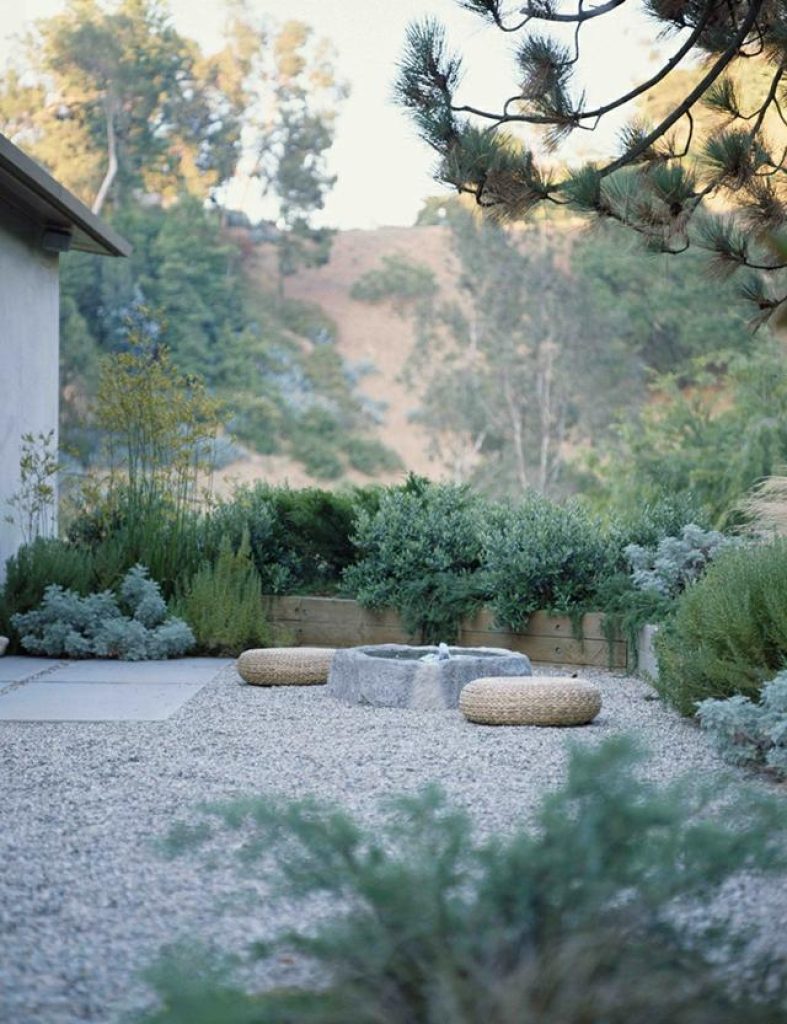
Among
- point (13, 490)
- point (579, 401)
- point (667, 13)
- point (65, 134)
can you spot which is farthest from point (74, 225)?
point (65, 134)


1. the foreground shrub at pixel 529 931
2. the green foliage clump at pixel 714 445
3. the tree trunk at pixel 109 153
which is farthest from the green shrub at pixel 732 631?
the tree trunk at pixel 109 153

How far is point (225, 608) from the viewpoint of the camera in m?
8.04

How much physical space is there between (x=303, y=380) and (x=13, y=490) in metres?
22.7

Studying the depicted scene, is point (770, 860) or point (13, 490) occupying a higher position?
point (13, 490)

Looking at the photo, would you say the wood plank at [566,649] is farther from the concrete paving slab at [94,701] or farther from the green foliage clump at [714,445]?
the green foliage clump at [714,445]

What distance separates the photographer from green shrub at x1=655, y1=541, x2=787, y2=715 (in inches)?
193

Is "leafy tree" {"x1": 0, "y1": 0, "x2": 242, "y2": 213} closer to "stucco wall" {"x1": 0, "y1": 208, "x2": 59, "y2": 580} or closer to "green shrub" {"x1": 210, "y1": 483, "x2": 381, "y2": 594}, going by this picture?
"stucco wall" {"x1": 0, "y1": 208, "x2": 59, "y2": 580}

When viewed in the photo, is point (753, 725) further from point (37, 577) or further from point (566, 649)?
point (37, 577)

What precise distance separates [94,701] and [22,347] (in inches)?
150

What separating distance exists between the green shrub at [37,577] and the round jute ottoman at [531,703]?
11.2 ft

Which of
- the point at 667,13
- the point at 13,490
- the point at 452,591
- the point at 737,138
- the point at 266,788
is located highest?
the point at 667,13

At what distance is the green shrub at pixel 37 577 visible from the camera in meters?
8.02

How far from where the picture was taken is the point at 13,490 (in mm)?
8914

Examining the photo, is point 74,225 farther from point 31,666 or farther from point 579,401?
point 579,401
